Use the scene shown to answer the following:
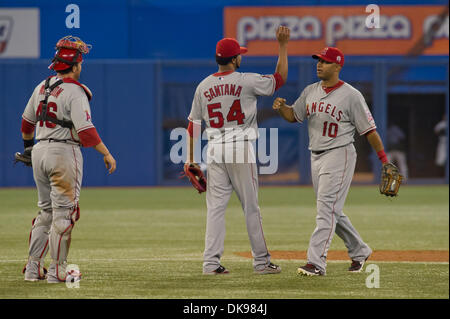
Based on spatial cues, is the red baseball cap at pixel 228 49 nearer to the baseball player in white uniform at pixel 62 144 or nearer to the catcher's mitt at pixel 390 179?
the baseball player in white uniform at pixel 62 144

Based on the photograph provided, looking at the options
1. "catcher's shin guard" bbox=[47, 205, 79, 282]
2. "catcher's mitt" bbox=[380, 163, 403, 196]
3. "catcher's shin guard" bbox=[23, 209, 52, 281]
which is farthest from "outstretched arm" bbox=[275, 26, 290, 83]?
"catcher's shin guard" bbox=[23, 209, 52, 281]

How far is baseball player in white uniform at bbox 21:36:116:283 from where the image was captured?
6.71 metres

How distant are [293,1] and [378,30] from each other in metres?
2.45

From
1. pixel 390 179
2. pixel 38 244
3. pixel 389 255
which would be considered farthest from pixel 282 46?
pixel 389 255

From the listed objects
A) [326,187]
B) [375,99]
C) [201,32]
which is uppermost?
[201,32]

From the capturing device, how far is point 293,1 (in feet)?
76.8

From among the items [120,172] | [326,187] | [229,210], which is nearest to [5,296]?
[326,187]

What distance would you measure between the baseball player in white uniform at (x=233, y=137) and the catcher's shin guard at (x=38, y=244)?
1407 mm

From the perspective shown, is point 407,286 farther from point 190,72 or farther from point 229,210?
point 190,72

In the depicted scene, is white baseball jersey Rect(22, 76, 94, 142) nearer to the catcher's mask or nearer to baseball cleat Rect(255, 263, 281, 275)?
the catcher's mask

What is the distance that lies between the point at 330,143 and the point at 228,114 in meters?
0.93

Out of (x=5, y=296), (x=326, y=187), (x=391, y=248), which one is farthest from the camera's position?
(x=391, y=248)

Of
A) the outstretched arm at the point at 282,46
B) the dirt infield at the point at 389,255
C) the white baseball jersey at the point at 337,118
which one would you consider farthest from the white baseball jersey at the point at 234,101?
the dirt infield at the point at 389,255

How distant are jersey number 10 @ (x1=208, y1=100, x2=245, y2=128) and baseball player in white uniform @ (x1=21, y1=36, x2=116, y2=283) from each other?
3.75ft
